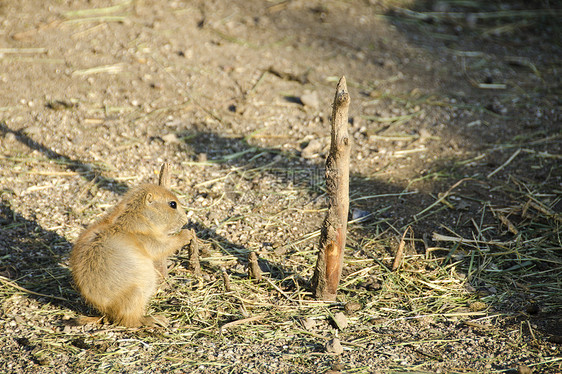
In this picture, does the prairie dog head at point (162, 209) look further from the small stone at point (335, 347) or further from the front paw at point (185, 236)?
the small stone at point (335, 347)

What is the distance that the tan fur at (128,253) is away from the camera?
3.90m

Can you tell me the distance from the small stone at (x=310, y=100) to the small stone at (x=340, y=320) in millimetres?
3376

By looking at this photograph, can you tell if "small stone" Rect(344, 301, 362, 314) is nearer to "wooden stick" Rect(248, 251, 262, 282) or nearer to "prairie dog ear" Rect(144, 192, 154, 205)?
"wooden stick" Rect(248, 251, 262, 282)

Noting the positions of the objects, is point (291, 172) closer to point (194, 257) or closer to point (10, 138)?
point (194, 257)

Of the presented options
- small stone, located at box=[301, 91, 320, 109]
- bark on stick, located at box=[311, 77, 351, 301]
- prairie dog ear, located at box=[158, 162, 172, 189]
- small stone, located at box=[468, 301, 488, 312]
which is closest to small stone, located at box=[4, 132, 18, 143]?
prairie dog ear, located at box=[158, 162, 172, 189]

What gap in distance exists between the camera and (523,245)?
4.96 meters

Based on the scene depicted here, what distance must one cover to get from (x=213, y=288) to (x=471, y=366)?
1.89 metres

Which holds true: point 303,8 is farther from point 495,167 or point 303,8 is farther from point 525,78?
point 495,167

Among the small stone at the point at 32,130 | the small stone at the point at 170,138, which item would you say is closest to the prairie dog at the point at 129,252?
the small stone at the point at 170,138

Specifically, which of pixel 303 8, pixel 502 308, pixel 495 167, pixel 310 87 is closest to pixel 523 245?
pixel 502 308

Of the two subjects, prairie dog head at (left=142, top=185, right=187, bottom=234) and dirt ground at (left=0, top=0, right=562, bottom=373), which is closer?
dirt ground at (left=0, top=0, right=562, bottom=373)

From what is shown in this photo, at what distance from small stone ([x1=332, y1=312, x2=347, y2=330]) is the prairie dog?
3.88 feet

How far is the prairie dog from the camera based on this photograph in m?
3.90

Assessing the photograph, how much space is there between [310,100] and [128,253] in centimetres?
364
